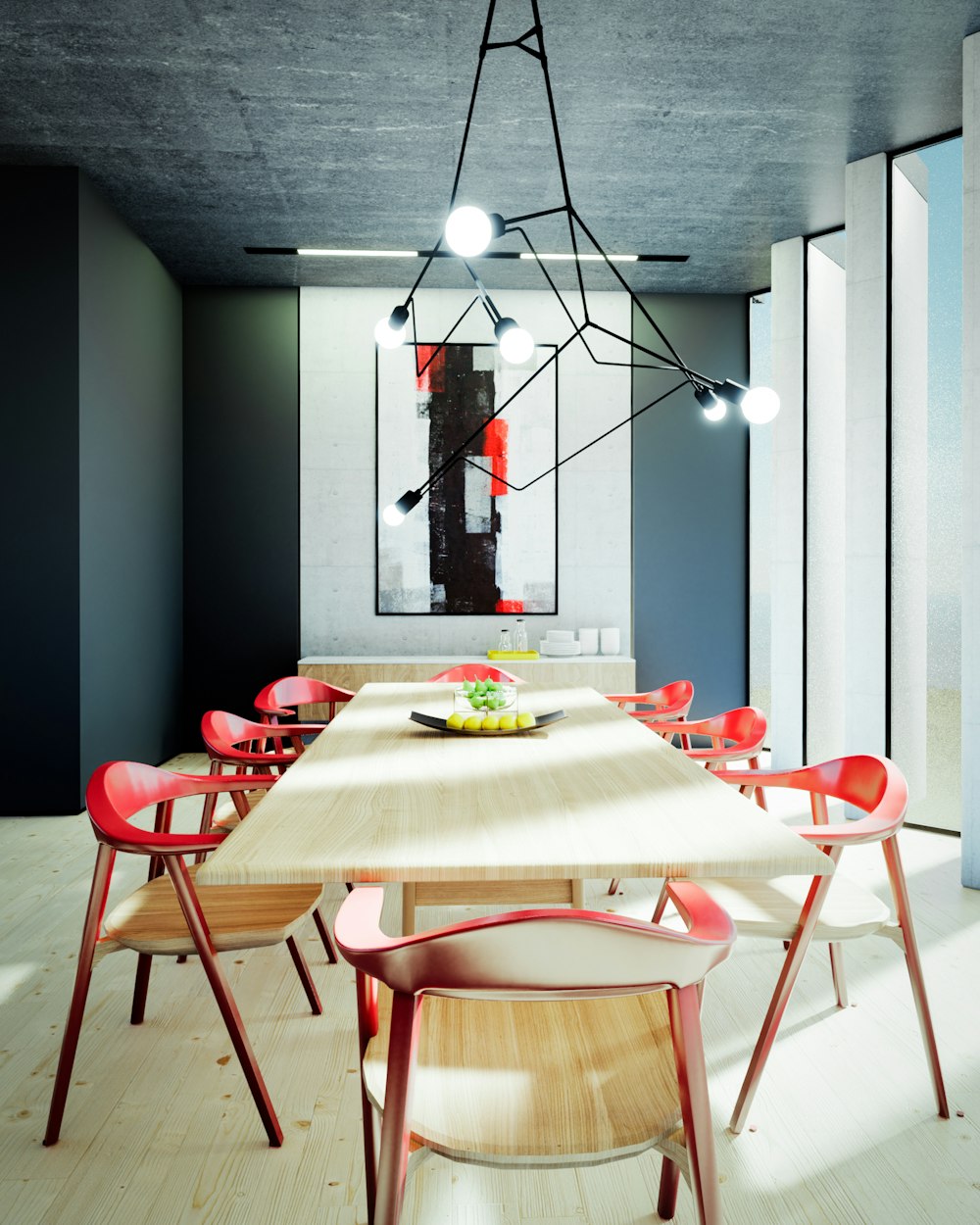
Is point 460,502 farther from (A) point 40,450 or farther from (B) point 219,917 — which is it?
(B) point 219,917

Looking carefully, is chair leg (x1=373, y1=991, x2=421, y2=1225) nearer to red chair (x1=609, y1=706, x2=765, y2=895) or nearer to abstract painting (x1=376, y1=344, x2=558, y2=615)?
red chair (x1=609, y1=706, x2=765, y2=895)

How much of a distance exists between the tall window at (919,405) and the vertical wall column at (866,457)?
74 millimetres

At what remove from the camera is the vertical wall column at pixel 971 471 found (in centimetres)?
396

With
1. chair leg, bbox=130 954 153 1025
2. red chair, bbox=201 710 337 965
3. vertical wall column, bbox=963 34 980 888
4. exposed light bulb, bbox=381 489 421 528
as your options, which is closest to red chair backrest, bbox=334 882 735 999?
red chair, bbox=201 710 337 965

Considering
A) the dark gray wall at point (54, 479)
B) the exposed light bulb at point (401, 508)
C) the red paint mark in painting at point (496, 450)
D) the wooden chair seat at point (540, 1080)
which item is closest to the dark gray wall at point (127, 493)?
the dark gray wall at point (54, 479)

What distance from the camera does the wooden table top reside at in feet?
5.19

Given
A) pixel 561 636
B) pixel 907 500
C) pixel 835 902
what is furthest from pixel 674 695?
pixel 835 902

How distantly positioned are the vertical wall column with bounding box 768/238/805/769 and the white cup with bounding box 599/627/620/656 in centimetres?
117

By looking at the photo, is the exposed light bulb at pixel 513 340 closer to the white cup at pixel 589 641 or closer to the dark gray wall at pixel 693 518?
the white cup at pixel 589 641

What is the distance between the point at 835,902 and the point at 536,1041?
3.47ft

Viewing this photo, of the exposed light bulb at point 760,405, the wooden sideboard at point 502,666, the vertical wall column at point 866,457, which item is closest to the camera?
A: the exposed light bulb at point 760,405

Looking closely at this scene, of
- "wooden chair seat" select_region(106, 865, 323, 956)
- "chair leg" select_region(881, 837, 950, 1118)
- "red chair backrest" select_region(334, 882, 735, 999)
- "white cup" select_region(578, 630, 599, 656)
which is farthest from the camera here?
"white cup" select_region(578, 630, 599, 656)

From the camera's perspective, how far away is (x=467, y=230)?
2590 millimetres

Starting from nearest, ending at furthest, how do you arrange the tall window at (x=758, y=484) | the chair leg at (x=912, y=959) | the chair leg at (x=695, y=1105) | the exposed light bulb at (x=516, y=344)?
the chair leg at (x=695, y=1105) < the chair leg at (x=912, y=959) < the exposed light bulb at (x=516, y=344) < the tall window at (x=758, y=484)
